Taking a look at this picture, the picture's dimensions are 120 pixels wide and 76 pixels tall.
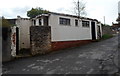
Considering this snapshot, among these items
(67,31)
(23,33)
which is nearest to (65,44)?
(67,31)

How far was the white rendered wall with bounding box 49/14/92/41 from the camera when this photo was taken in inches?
782

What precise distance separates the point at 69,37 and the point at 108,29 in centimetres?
1948

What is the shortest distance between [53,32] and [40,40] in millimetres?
2329

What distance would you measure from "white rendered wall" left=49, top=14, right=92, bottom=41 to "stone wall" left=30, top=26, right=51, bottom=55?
4.17 ft

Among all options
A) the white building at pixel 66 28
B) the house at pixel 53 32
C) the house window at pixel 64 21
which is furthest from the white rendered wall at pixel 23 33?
the house window at pixel 64 21

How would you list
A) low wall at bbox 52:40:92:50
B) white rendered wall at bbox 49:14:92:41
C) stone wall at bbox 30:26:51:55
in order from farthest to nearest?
white rendered wall at bbox 49:14:92:41, low wall at bbox 52:40:92:50, stone wall at bbox 30:26:51:55

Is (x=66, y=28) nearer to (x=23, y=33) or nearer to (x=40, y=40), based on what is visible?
(x=40, y=40)

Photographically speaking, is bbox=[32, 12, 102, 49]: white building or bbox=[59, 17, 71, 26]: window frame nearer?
bbox=[32, 12, 102, 49]: white building

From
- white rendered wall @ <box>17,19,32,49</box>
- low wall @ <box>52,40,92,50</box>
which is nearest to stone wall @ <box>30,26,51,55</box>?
low wall @ <box>52,40,92,50</box>

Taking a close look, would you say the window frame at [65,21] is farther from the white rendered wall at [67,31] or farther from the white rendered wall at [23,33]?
the white rendered wall at [23,33]

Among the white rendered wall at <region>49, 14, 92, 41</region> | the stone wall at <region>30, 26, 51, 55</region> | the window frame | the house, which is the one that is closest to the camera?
the stone wall at <region>30, 26, 51, 55</region>

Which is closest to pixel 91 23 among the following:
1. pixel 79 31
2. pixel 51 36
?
pixel 79 31

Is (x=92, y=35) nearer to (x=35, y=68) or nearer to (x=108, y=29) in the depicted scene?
(x=108, y=29)

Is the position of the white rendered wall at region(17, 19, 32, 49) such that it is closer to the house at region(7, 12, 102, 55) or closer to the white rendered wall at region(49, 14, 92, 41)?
the house at region(7, 12, 102, 55)
